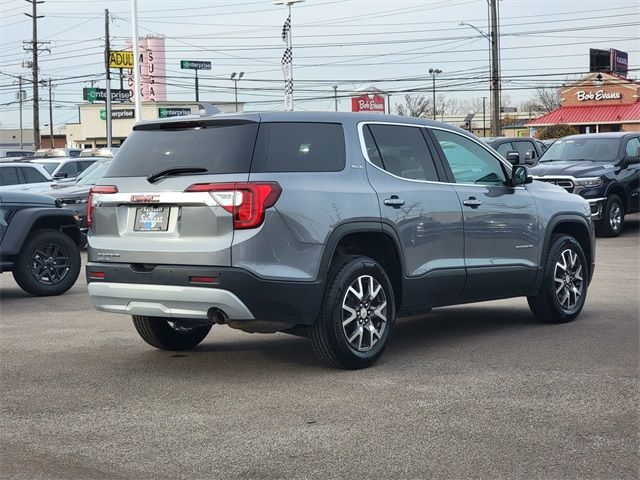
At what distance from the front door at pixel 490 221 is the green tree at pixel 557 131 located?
55.8 meters

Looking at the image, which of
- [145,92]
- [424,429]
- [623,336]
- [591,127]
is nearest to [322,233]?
[424,429]

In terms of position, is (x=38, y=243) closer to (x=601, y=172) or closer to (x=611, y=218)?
(x=601, y=172)

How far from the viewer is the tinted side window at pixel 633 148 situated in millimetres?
20453

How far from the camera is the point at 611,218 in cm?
1958

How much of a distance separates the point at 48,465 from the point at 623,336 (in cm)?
527

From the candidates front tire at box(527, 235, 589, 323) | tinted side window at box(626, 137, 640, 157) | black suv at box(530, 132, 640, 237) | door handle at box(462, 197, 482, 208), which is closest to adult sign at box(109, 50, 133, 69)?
black suv at box(530, 132, 640, 237)

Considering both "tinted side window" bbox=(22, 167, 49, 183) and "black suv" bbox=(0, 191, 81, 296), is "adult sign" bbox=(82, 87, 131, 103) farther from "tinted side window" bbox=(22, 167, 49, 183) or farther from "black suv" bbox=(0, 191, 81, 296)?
"black suv" bbox=(0, 191, 81, 296)

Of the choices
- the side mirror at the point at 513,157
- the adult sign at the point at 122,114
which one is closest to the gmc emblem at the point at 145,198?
the side mirror at the point at 513,157

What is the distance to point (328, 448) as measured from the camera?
546cm

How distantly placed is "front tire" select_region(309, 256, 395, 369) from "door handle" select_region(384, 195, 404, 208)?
0.47 meters

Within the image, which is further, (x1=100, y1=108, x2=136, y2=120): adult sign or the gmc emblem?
(x1=100, y1=108, x2=136, y2=120): adult sign

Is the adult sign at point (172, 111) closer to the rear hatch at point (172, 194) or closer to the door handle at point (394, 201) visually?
the rear hatch at point (172, 194)

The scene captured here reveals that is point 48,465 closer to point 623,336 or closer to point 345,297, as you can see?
point 345,297

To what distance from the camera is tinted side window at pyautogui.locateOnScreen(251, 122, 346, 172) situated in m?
7.11
